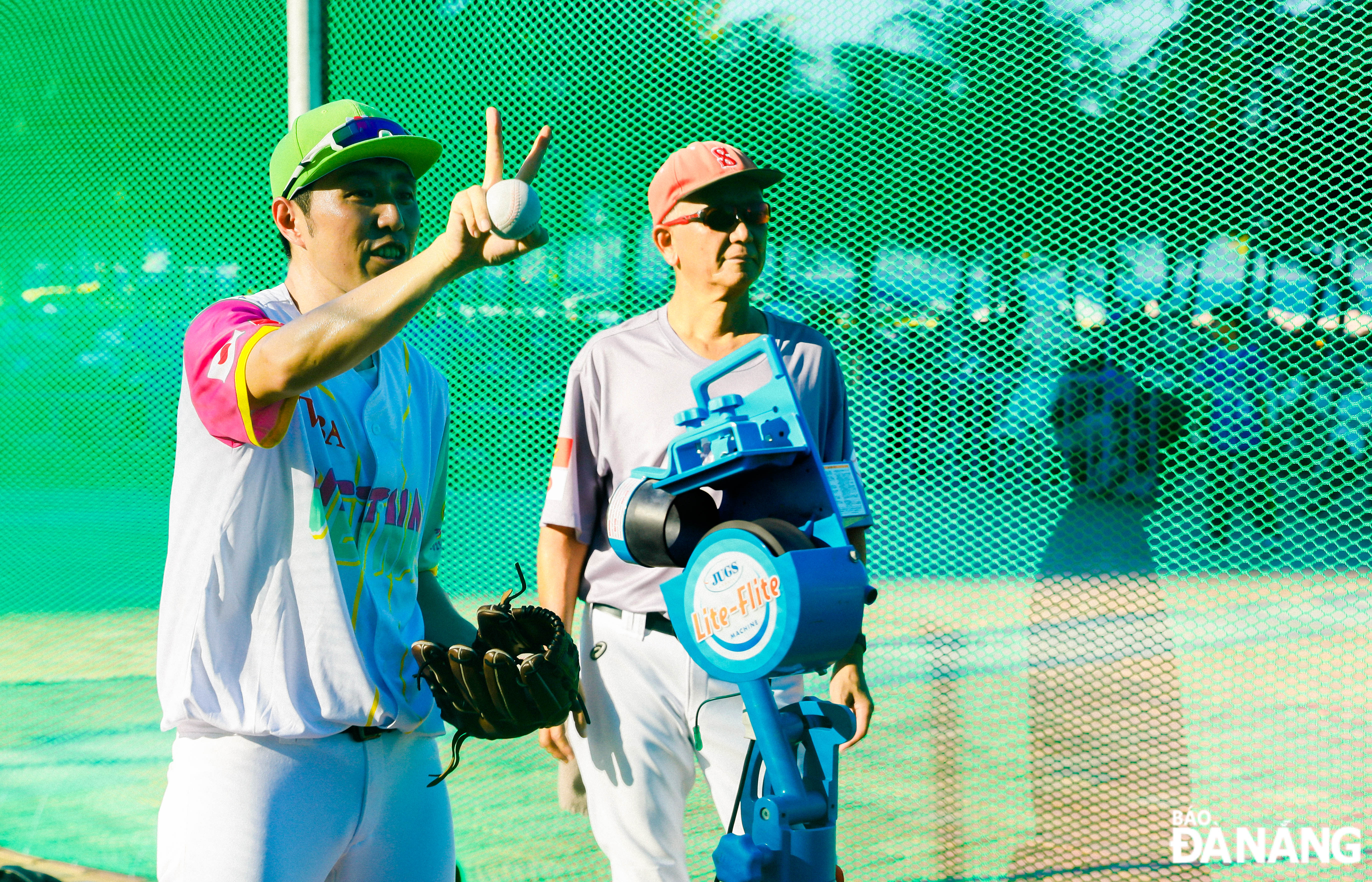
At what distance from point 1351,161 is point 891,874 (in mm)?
2627

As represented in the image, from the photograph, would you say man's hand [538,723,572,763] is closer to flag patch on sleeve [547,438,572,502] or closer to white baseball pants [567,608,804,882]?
white baseball pants [567,608,804,882]

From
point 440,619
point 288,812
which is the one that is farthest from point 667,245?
point 288,812

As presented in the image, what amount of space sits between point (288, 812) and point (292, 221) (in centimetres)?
103

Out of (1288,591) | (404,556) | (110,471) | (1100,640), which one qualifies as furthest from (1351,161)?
(110,471)

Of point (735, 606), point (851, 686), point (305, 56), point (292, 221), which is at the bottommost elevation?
point (851, 686)

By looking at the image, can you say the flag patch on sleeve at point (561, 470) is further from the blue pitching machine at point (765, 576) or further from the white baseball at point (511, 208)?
the white baseball at point (511, 208)

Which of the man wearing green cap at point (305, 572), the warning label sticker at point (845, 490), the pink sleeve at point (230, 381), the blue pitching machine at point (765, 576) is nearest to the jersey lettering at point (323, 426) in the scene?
the man wearing green cap at point (305, 572)

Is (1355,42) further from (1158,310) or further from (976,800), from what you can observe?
(976,800)

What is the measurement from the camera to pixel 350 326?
4.85ft

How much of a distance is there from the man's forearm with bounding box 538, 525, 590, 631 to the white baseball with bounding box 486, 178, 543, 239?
1505 mm

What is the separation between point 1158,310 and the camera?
3537 millimetres

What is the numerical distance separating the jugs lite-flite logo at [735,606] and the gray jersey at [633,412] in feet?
3.47

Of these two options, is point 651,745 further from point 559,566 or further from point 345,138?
point 345,138

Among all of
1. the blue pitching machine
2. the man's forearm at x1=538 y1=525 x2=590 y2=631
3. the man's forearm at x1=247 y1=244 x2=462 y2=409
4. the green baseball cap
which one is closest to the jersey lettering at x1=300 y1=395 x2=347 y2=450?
the man's forearm at x1=247 y1=244 x2=462 y2=409
